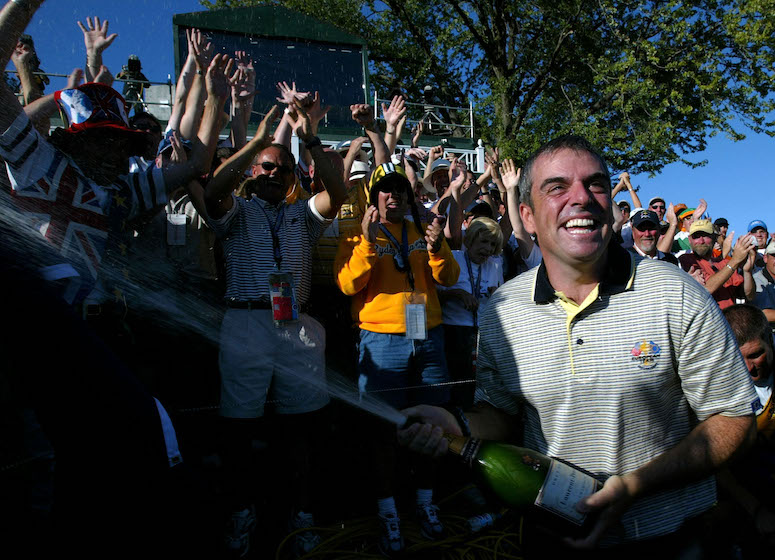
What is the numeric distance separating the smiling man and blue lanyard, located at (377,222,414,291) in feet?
6.96

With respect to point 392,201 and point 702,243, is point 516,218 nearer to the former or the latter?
point 392,201

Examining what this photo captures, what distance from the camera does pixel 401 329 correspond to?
4.29m

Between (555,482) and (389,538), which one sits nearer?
(555,482)

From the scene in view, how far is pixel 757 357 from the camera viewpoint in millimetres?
3504

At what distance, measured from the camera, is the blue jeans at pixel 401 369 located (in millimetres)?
4215

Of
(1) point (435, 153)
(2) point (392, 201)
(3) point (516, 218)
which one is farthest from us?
(1) point (435, 153)

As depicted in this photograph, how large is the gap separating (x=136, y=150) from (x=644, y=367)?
2.99 metres

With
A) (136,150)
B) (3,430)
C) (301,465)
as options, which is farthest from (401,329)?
(3,430)

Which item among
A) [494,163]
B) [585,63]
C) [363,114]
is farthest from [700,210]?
[585,63]

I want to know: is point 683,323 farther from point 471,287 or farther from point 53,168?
point 471,287

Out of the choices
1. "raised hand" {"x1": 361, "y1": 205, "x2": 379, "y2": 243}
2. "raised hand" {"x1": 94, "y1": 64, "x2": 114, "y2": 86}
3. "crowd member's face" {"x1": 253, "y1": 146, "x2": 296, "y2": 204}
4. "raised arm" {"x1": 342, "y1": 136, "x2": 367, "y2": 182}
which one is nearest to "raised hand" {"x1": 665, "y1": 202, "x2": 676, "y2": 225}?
"raised arm" {"x1": 342, "y1": 136, "x2": 367, "y2": 182}

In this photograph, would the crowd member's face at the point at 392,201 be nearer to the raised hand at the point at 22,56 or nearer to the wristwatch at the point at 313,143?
the wristwatch at the point at 313,143

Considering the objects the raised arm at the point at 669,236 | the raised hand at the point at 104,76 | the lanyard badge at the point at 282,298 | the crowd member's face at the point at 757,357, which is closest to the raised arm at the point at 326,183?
the lanyard badge at the point at 282,298

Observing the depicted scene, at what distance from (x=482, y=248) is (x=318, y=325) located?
202 cm
